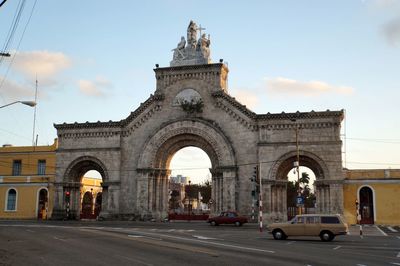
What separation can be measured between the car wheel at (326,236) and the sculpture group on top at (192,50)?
2717 centimetres

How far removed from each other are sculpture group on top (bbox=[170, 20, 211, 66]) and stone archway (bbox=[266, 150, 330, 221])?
13999 millimetres

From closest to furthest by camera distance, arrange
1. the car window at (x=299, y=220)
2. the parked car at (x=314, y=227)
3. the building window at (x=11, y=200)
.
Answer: the parked car at (x=314, y=227) → the car window at (x=299, y=220) → the building window at (x=11, y=200)

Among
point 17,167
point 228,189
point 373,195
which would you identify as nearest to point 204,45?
point 228,189

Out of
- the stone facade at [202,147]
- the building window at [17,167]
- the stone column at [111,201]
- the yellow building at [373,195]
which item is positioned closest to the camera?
the yellow building at [373,195]

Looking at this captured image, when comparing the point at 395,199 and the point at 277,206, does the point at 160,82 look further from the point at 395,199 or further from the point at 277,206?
the point at 395,199

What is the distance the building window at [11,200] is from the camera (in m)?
52.7

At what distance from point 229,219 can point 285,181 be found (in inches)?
277

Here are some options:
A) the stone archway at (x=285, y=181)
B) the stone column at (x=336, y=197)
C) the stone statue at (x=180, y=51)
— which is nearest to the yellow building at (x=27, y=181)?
the stone statue at (x=180, y=51)

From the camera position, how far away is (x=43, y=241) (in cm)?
2283

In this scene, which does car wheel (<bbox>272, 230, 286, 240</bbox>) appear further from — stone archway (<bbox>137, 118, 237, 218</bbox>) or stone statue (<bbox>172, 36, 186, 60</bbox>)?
stone statue (<bbox>172, 36, 186, 60</bbox>)

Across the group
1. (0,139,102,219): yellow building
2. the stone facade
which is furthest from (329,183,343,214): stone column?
(0,139,102,219): yellow building

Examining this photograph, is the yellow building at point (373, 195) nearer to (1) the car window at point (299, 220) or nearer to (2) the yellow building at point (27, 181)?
(1) the car window at point (299, 220)

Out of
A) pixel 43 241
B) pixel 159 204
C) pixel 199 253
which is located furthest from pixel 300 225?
pixel 159 204

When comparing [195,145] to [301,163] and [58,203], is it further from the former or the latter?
[58,203]
